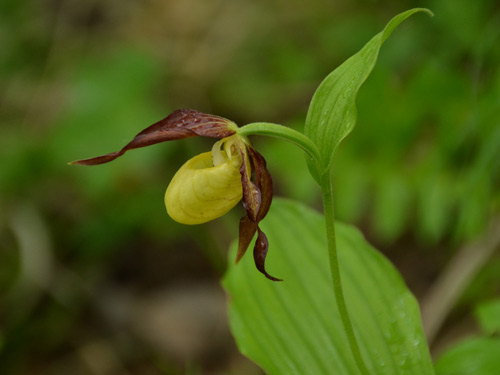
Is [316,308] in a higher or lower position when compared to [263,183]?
lower

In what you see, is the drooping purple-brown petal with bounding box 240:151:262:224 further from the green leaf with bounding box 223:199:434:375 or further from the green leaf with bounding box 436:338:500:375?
the green leaf with bounding box 436:338:500:375

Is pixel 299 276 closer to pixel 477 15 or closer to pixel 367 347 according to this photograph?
pixel 367 347

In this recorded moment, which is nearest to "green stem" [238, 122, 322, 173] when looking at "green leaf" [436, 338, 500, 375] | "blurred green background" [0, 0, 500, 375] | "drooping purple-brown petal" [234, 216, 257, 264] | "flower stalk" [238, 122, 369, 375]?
→ "flower stalk" [238, 122, 369, 375]

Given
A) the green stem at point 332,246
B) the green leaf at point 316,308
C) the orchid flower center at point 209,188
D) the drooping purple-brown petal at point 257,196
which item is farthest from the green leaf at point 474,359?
the orchid flower center at point 209,188

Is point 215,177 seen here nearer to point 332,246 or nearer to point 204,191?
point 204,191

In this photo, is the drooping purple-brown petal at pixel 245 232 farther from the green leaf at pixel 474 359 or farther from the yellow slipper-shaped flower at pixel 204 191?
the green leaf at pixel 474 359

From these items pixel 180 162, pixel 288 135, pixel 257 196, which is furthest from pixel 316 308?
pixel 180 162

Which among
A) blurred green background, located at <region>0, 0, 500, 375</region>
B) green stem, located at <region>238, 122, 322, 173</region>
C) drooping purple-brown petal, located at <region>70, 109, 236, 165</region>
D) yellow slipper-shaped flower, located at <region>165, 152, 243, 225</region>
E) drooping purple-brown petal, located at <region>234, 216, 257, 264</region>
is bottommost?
blurred green background, located at <region>0, 0, 500, 375</region>
